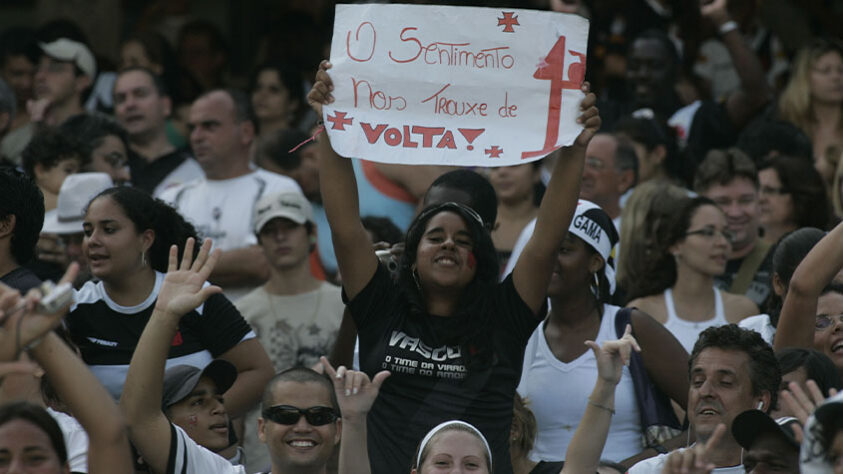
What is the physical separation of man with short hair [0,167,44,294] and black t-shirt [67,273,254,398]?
0.96 ft

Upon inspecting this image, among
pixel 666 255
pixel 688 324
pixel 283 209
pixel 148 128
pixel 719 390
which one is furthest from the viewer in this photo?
pixel 148 128

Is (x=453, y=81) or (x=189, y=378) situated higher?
(x=453, y=81)

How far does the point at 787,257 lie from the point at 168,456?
2.64 m

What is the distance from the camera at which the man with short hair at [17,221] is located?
5426mm

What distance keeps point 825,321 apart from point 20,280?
3077mm

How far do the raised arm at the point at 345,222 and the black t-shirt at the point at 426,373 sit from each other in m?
0.05

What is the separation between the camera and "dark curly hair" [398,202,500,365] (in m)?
5.23

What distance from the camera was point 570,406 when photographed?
586 cm

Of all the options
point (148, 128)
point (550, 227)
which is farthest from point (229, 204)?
point (550, 227)

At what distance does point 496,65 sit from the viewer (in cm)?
556

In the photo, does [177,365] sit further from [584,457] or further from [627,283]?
[627,283]

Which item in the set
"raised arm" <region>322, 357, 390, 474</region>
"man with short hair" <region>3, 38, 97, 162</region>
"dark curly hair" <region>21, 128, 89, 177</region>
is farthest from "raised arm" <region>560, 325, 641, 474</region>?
"man with short hair" <region>3, 38, 97, 162</region>

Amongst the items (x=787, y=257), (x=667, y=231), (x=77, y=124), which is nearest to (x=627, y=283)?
(x=667, y=231)

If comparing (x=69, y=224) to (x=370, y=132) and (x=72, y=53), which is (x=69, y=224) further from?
(x=72, y=53)
